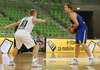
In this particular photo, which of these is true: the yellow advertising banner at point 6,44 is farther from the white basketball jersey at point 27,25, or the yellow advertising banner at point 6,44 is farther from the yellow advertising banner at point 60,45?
the white basketball jersey at point 27,25

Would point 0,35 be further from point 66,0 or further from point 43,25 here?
point 66,0

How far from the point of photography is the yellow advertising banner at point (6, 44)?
14430 mm

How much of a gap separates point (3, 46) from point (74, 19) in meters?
7.90

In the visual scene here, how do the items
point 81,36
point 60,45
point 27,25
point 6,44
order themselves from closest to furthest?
point 27,25, point 81,36, point 6,44, point 60,45

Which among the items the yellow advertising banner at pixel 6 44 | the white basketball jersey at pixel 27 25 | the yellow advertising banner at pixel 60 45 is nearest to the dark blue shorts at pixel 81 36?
the white basketball jersey at pixel 27 25

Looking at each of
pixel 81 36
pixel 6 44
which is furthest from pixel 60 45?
pixel 81 36

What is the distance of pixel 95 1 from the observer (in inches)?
1051

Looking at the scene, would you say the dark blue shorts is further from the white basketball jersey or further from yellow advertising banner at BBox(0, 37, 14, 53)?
yellow advertising banner at BBox(0, 37, 14, 53)

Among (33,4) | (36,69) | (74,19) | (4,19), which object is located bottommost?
(36,69)

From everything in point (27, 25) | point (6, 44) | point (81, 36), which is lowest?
point (6, 44)

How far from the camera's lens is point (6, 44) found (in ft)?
48.2

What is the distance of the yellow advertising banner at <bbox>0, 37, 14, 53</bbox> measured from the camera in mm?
14430

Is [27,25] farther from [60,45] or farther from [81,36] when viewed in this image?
[60,45]

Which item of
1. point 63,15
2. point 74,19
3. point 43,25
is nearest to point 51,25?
point 43,25
